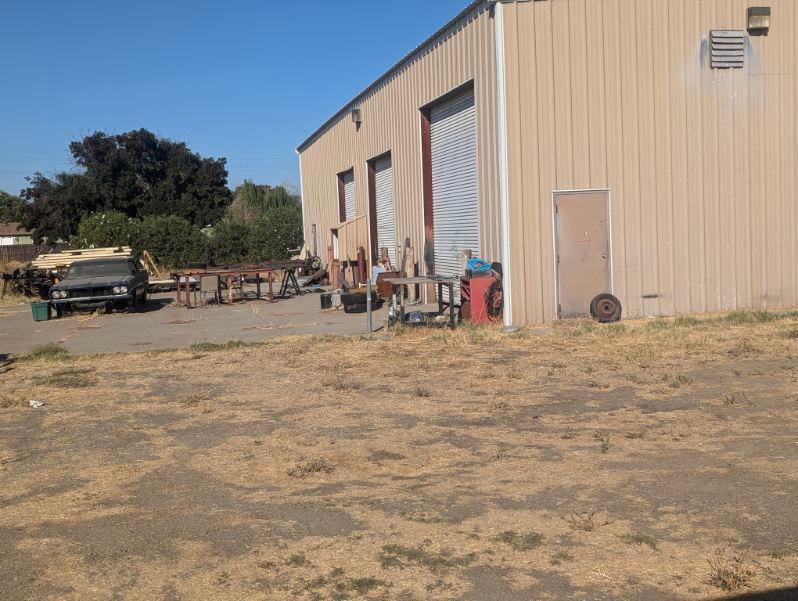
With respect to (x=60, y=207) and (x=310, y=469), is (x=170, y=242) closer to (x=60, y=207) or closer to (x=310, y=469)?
(x=60, y=207)

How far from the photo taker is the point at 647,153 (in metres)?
14.4

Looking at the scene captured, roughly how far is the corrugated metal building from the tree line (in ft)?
74.3

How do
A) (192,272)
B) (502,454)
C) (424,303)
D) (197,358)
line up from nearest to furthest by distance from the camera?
1. (502,454)
2. (197,358)
3. (424,303)
4. (192,272)

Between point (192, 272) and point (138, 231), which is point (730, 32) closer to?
point (192, 272)

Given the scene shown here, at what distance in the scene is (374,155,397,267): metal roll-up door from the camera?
73.6 feet

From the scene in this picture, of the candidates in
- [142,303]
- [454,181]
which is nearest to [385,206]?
[454,181]

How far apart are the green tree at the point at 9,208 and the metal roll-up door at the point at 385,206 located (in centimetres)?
3064

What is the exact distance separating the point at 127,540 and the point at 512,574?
221cm

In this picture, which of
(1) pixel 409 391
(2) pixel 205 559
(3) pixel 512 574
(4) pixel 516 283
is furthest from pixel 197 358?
(3) pixel 512 574

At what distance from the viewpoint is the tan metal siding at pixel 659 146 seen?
46.3 ft

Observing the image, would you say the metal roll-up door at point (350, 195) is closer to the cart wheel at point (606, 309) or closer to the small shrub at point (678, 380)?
the cart wheel at point (606, 309)

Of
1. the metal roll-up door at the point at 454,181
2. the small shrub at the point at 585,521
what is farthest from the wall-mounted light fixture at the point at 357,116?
the small shrub at the point at 585,521

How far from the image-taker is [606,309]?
14102 millimetres

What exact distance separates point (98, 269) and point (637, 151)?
13.1 m
